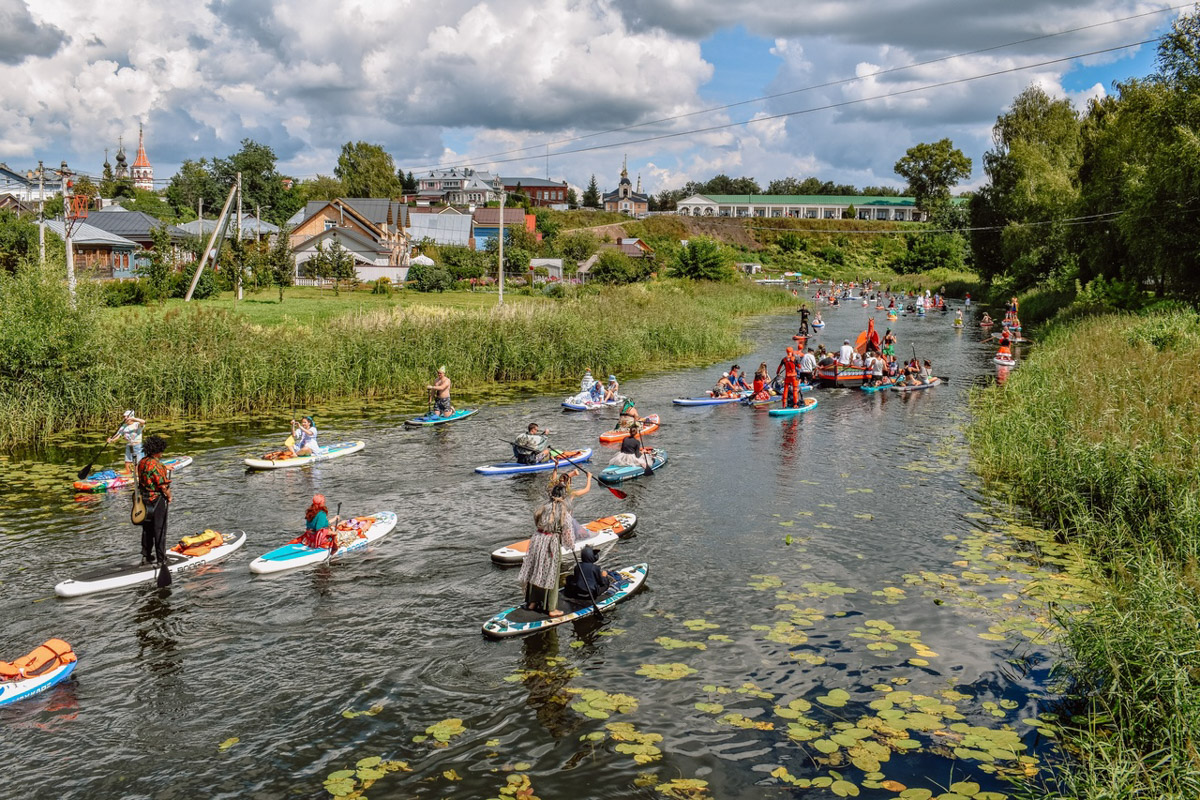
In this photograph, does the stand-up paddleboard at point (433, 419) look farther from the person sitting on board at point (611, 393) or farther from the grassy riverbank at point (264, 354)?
the person sitting on board at point (611, 393)

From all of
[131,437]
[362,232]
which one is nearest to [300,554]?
[131,437]

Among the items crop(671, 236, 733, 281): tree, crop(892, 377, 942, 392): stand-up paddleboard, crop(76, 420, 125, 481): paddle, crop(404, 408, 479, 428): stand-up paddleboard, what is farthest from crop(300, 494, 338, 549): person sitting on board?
crop(671, 236, 733, 281): tree

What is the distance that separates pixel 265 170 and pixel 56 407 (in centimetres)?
9505

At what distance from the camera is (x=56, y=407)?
2277cm

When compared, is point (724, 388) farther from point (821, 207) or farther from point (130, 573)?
point (821, 207)

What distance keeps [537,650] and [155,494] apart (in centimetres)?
641

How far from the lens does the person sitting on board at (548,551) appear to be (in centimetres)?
1170

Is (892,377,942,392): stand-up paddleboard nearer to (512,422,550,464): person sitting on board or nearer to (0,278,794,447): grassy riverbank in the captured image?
(0,278,794,447): grassy riverbank

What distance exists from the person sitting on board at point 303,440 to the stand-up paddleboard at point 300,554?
18.9ft

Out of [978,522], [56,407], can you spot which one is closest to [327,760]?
[978,522]

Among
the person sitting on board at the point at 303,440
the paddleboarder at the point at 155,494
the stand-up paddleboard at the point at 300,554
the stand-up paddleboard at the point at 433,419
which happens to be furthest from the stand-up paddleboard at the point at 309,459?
the paddleboarder at the point at 155,494

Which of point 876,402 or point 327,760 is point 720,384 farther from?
point 327,760

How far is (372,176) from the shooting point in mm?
119688

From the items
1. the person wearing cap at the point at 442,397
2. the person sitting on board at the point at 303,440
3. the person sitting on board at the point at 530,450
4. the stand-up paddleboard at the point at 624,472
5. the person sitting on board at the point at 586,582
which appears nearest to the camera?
the person sitting on board at the point at 586,582
